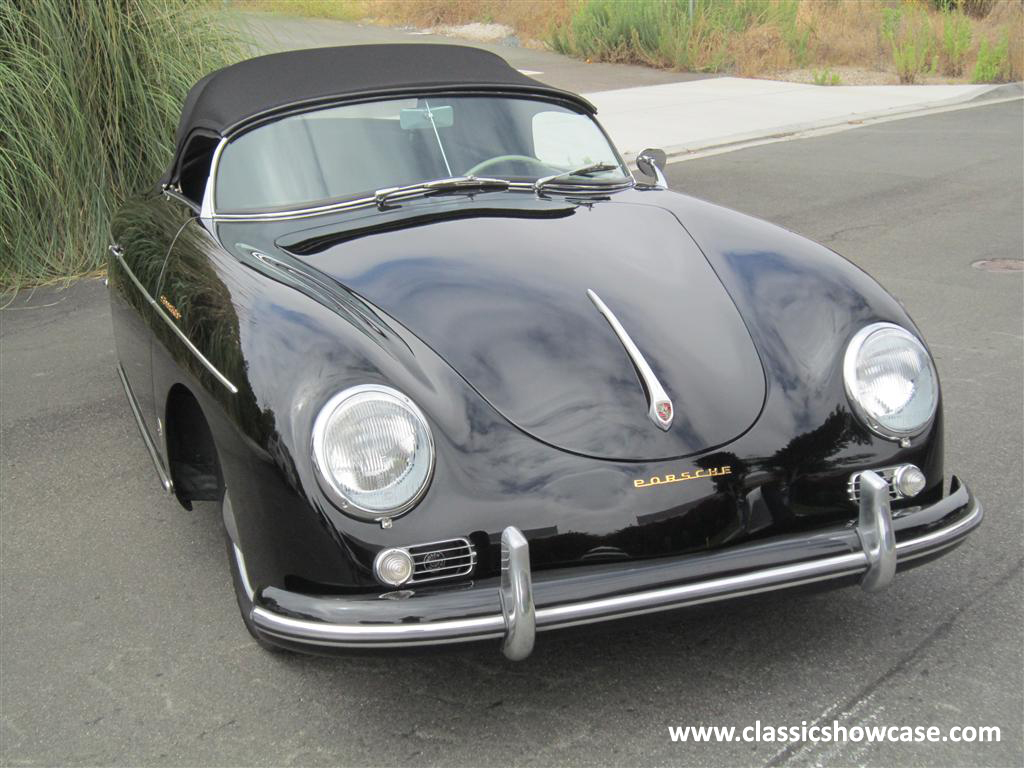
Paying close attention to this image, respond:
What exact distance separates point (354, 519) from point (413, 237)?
114 centimetres

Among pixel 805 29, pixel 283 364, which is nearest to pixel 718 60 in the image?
pixel 805 29

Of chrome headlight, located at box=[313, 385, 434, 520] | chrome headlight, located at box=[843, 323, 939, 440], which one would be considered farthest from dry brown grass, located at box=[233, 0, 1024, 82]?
chrome headlight, located at box=[313, 385, 434, 520]

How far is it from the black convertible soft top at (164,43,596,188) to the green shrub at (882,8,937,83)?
1469 centimetres

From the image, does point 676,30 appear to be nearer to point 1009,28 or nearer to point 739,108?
point 739,108

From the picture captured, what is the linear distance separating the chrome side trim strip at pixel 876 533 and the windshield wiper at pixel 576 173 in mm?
1668

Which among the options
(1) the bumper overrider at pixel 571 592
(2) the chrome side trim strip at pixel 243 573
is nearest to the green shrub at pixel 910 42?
(1) the bumper overrider at pixel 571 592

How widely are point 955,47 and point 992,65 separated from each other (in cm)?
102

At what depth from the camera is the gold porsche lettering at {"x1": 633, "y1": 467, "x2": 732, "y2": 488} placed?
8.58ft

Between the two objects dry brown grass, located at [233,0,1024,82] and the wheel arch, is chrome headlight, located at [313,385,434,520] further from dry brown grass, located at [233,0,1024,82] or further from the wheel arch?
dry brown grass, located at [233,0,1024,82]

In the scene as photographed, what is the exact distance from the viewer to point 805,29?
19281 mm

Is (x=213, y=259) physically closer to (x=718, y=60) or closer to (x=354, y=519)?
(x=354, y=519)

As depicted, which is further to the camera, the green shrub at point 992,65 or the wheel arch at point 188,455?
the green shrub at point 992,65

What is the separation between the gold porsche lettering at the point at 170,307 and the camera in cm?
336

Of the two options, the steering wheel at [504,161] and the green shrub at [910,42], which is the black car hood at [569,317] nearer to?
the steering wheel at [504,161]
